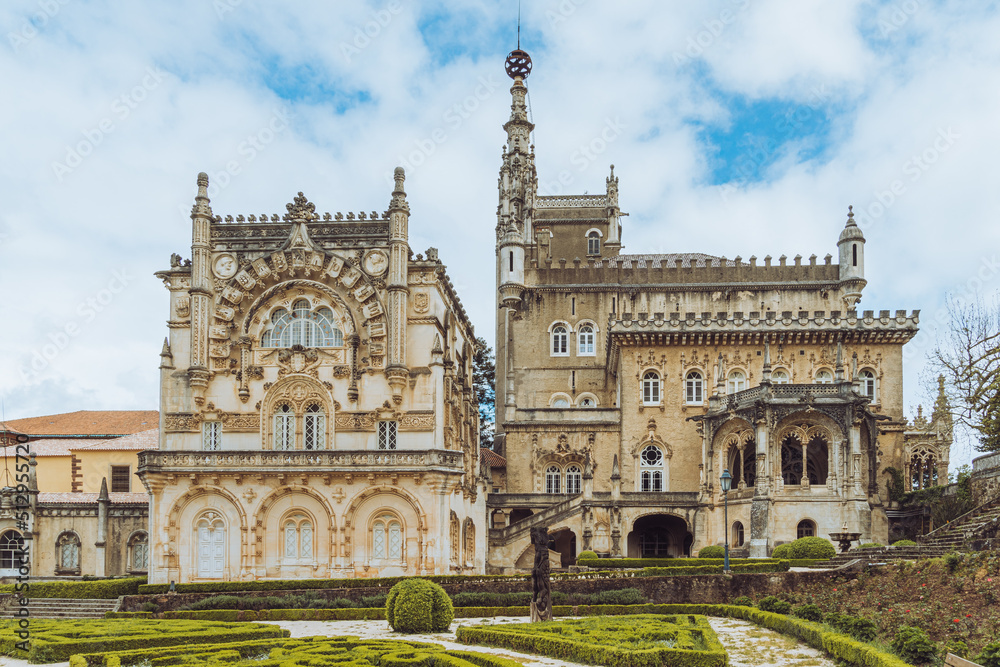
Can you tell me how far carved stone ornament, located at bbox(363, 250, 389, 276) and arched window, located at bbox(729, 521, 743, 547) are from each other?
21820mm

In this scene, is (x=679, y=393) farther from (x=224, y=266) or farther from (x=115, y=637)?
(x=115, y=637)

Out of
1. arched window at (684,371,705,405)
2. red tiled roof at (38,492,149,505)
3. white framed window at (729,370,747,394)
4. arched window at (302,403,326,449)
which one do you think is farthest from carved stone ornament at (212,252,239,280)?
white framed window at (729,370,747,394)

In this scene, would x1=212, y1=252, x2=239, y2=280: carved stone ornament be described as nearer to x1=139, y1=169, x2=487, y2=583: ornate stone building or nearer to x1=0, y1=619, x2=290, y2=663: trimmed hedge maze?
x1=139, y1=169, x2=487, y2=583: ornate stone building

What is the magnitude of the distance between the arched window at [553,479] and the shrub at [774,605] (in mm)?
26155

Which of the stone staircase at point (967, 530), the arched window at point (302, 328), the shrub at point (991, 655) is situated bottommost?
the shrub at point (991, 655)

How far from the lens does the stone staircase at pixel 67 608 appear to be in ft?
119

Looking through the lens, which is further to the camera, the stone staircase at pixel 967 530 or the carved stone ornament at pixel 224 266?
the carved stone ornament at pixel 224 266

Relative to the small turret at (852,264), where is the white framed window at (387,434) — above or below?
below

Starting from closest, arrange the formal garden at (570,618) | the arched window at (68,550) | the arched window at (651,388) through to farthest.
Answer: the formal garden at (570,618)
the arched window at (68,550)
the arched window at (651,388)

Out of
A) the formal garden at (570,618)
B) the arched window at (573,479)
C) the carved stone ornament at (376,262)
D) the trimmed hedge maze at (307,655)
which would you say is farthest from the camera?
the arched window at (573,479)

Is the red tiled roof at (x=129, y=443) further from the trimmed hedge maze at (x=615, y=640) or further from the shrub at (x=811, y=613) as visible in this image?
the shrub at (x=811, y=613)

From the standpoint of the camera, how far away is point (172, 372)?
43.1m

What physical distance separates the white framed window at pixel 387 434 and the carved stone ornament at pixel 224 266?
32.0 ft

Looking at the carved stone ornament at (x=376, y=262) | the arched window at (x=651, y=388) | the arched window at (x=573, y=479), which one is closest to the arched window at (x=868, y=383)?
the arched window at (x=651, y=388)
